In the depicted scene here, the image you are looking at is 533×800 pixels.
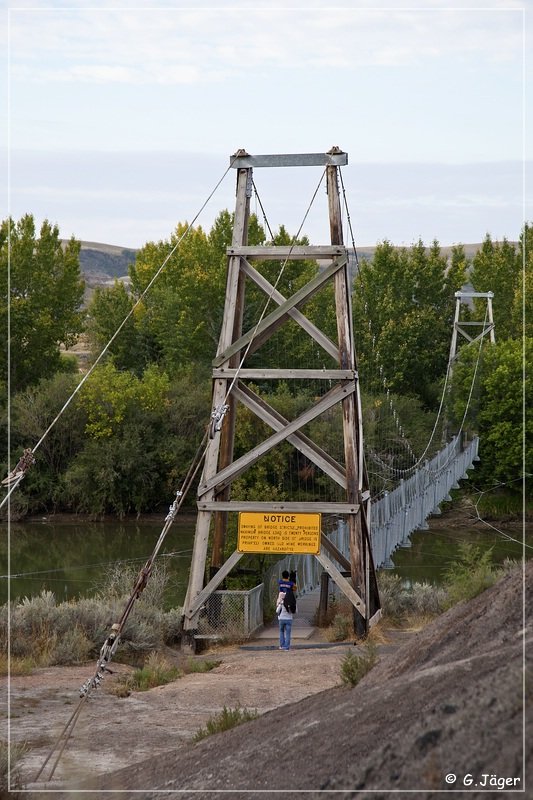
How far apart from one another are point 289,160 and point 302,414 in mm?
2828

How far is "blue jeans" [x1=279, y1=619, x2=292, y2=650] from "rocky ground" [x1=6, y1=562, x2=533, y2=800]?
3.03 meters

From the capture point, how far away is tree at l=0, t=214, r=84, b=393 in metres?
42.8

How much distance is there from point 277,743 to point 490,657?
1.16m

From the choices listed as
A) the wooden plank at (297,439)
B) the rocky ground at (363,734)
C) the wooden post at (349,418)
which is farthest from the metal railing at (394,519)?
the rocky ground at (363,734)

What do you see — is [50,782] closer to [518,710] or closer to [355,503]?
[518,710]

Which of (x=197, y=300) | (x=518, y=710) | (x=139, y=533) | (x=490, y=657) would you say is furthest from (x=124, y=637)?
(x=197, y=300)

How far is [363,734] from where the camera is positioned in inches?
205

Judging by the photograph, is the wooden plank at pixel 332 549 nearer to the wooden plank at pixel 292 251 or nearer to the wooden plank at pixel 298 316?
the wooden plank at pixel 298 316

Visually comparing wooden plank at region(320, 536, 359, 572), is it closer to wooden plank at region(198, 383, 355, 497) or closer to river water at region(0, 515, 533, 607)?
wooden plank at region(198, 383, 355, 497)

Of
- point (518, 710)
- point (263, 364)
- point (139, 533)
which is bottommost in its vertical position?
point (139, 533)

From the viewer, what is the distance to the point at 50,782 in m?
6.59

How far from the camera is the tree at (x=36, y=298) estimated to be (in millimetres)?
42781

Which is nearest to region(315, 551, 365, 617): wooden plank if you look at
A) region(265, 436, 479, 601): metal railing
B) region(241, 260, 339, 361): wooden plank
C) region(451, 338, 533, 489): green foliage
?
region(265, 436, 479, 601): metal railing

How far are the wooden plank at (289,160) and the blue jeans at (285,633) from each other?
16.4ft
